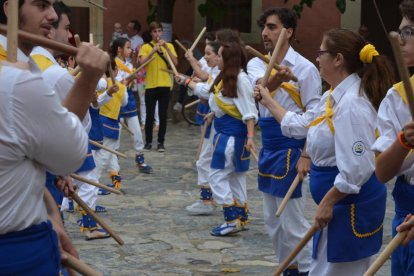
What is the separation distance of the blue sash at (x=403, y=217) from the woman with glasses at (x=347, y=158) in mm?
495

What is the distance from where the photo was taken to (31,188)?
279cm

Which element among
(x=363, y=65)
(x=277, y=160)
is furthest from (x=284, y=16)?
(x=363, y=65)

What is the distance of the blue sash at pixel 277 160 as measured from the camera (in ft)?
19.1

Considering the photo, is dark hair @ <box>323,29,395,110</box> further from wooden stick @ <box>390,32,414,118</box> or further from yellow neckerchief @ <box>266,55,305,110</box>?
wooden stick @ <box>390,32,414,118</box>

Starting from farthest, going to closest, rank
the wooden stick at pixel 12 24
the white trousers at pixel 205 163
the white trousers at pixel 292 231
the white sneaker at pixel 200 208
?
the white trousers at pixel 205 163 → the white sneaker at pixel 200 208 → the white trousers at pixel 292 231 → the wooden stick at pixel 12 24

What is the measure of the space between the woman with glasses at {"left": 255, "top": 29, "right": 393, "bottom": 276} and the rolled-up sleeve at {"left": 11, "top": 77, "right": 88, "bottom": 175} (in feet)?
6.13

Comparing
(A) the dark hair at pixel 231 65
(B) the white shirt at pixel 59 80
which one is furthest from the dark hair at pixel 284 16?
(B) the white shirt at pixel 59 80

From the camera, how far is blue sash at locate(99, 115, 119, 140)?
9.40 metres

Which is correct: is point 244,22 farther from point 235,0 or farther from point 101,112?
point 101,112

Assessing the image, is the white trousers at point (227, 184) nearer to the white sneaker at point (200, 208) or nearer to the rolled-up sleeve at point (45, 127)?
the white sneaker at point (200, 208)

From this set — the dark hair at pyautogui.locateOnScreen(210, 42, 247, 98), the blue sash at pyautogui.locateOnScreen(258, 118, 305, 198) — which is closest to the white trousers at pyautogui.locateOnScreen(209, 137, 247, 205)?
the dark hair at pyautogui.locateOnScreen(210, 42, 247, 98)

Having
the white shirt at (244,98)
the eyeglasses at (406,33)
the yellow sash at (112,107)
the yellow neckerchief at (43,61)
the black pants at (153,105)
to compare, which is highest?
the eyeglasses at (406,33)

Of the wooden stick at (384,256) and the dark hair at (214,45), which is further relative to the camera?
the dark hair at (214,45)

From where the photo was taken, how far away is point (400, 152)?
3.35m
